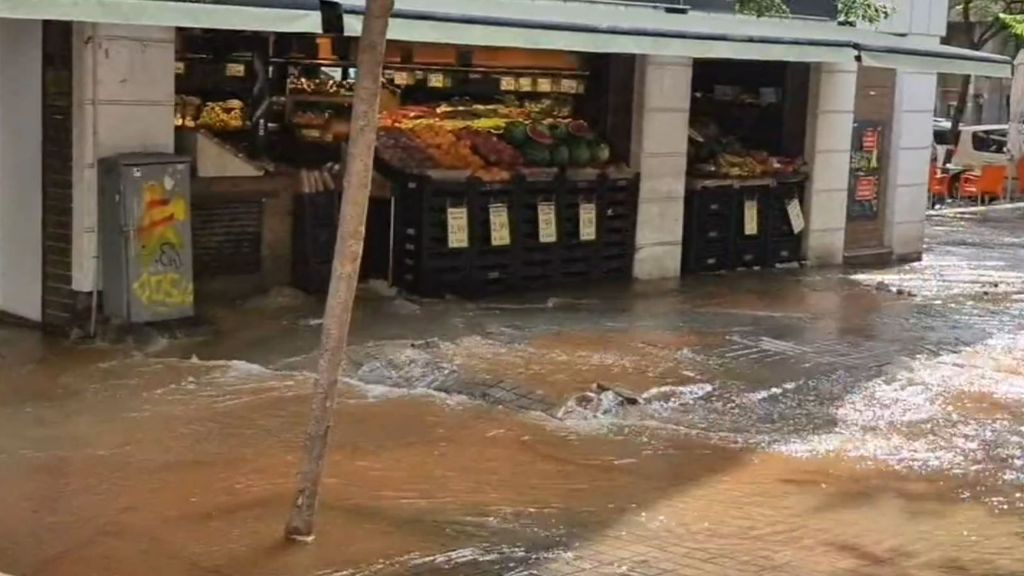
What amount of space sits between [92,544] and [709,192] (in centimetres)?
939

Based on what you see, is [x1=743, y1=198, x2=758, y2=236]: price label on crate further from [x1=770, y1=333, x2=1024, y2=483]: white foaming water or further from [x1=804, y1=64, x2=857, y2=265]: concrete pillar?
[x1=770, y1=333, x2=1024, y2=483]: white foaming water

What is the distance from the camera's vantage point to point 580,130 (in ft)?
43.7

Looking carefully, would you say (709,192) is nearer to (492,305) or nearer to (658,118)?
(658,118)

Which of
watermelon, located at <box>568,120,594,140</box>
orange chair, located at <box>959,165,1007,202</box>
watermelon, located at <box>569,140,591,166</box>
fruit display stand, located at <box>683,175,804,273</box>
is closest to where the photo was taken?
watermelon, located at <box>569,140,591,166</box>

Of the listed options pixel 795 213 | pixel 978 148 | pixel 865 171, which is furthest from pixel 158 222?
pixel 978 148

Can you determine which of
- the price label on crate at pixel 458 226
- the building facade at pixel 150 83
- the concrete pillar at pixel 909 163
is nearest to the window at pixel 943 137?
the concrete pillar at pixel 909 163

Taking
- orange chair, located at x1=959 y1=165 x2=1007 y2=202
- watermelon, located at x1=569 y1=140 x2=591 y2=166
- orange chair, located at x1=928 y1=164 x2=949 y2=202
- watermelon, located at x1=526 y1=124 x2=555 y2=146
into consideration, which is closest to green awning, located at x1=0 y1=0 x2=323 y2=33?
watermelon, located at x1=526 y1=124 x2=555 y2=146

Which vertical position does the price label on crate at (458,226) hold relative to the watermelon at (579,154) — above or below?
below

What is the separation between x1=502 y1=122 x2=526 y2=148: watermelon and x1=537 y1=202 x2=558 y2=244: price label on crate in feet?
2.05

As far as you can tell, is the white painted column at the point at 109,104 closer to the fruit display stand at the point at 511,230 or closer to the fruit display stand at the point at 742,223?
the fruit display stand at the point at 511,230

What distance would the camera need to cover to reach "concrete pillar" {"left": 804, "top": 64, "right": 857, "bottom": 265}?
49.9 feet

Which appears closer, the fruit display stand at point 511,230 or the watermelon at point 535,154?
the fruit display stand at point 511,230

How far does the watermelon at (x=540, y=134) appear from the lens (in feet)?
42.2

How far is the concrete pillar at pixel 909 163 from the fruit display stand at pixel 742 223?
172cm
